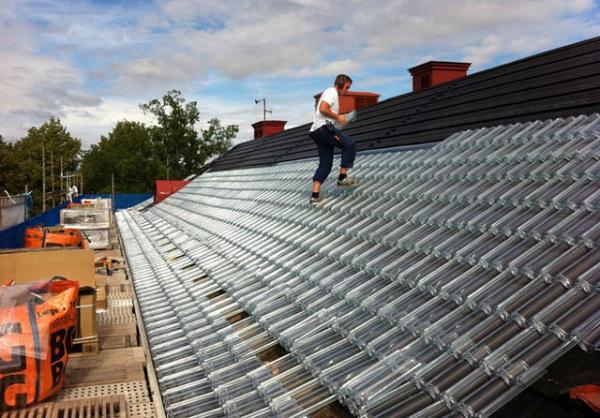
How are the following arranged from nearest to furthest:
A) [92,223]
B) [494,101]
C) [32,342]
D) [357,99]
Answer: [32,342] → [494,101] → [92,223] → [357,99]

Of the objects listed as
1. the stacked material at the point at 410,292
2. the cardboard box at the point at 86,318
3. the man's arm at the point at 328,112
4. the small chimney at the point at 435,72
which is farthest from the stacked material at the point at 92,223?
the man's arm at the point at 328,112

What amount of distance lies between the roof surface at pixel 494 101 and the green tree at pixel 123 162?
59440 mm

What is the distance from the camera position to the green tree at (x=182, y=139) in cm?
6644

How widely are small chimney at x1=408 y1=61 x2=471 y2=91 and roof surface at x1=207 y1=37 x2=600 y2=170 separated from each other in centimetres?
227

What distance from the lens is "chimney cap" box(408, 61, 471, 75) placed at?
47.4ft

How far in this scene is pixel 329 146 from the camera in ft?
25.1

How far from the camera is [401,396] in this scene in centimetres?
286

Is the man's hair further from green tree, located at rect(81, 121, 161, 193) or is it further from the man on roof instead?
green tree, located at rect(81, 121, 161, 193)

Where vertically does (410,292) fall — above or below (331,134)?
below

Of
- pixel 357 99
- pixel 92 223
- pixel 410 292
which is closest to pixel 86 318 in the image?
pixel 410 292

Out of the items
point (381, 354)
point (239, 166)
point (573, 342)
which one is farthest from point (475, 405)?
point (239, 166)

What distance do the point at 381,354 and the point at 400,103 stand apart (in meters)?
9.62

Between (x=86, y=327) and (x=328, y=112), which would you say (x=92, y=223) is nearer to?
(x=86, y=327)

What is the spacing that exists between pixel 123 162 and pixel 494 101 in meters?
67.0
